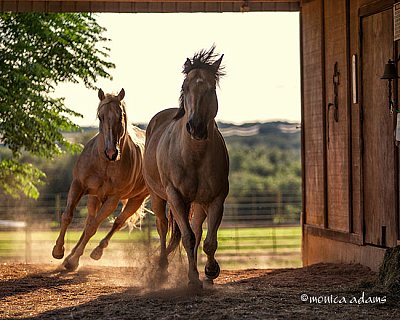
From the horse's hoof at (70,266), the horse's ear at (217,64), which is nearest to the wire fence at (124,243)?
the horse's hoof at (70,266)

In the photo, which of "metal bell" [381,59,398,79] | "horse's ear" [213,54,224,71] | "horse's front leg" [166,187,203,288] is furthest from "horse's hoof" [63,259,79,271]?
"metal bell" [381,59,398,79]

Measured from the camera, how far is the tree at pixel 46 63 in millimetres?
18141

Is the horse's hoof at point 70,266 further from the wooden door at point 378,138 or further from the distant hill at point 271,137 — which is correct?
the distant hill at point 271,137

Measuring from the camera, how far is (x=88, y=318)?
7.93 metres

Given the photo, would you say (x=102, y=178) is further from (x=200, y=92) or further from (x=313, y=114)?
(x=200, y=92)

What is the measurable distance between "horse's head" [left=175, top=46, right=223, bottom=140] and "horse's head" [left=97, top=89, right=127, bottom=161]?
8.69ft

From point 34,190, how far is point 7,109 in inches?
108

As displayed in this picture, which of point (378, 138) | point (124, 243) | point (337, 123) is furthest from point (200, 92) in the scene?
point (124, 243)

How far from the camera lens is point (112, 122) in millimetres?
12336

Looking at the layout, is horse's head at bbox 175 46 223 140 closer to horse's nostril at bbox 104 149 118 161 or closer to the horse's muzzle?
the horse's muzzle

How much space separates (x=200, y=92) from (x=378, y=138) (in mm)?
2556

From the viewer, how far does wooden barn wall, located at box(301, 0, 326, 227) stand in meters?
12.9

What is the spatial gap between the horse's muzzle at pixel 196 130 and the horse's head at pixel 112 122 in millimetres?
3363

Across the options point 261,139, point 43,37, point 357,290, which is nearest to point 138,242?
point 357,290
